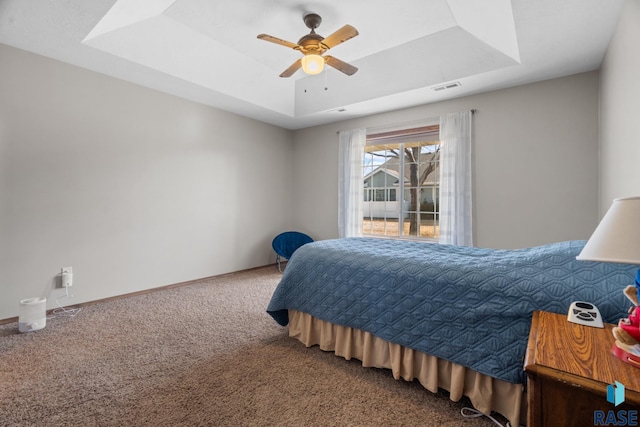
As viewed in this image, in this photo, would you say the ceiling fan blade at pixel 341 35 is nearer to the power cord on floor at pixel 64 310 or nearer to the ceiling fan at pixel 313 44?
the ceiling fan at pixel 313 44

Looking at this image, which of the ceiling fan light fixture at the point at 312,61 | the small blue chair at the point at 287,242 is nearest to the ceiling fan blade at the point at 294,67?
the ceiling fan light fixture at the point at 312,61

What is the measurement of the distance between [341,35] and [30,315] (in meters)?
3.52

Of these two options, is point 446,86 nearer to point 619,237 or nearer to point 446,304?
point 446,304

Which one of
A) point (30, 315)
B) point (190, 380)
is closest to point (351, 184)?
point (190, 380)

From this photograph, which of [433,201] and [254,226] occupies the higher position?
[433,201]

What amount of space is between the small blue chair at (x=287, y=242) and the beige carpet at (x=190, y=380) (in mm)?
1902

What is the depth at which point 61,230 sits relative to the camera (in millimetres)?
2916

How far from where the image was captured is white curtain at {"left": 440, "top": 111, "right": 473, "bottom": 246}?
142 inches

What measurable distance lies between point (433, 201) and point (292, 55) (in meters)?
2.69

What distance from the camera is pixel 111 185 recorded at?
3.25 metres

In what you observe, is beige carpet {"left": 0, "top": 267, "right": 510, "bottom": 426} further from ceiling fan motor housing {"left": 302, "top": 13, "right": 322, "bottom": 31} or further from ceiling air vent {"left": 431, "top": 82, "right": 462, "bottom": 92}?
ceiling air vent {"left": 431, "top": 82, "right": 462, "bottom": 92}

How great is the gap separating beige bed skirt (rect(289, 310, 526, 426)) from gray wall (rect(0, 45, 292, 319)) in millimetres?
2313

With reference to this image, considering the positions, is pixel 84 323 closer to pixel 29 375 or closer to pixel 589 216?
pixel 29 375

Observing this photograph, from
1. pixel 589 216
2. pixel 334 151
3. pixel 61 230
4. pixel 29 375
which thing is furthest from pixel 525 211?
pixel 61 230
